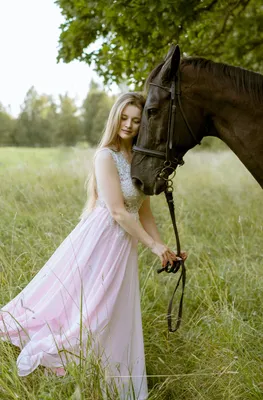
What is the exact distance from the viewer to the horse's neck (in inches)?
106

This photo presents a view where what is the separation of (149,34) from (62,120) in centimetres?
2955

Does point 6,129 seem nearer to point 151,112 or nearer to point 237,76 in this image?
point 151,112

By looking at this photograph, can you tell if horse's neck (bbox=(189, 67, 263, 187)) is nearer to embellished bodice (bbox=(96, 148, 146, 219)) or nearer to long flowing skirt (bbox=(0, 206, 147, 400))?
embellished bodice (bbox=(96, 148, 146, 219))

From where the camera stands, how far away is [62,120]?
112ft

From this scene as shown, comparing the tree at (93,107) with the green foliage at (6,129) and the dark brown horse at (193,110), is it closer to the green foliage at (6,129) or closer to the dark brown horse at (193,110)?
the green foliage at (6,129)

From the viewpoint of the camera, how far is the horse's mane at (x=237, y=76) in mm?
2691

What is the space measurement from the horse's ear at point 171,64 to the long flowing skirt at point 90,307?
2.87ft

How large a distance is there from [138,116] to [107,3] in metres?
2.59

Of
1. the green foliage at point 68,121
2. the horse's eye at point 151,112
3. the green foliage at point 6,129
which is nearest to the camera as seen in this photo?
the horse's eye at point 151,112

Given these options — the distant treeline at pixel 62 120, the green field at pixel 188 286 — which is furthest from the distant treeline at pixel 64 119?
the green field at pixel 188 286

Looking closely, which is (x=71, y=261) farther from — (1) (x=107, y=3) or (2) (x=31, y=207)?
(1) (x=107, y=3)

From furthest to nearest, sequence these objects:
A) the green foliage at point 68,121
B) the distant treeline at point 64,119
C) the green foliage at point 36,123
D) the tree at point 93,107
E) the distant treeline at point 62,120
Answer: the green foliage at point 68,121 → the tree at point 93,107 → the distant treeline at point 64,119 → the distant treeline at point 62,120 → the green foliage at point 36,123

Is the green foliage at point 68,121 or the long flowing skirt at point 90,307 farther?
the green foliage at point 68,121

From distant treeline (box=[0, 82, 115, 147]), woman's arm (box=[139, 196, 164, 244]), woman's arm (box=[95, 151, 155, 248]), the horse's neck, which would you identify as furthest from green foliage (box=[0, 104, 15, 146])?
the horse's neck
